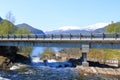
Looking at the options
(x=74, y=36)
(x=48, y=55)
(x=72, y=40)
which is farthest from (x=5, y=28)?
(x=72, y=40)

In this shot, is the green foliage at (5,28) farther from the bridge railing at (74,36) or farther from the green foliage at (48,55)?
the bridge railing at (74,36)

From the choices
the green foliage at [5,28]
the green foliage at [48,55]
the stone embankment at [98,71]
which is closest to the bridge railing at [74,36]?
the stone embankment at [98,71]

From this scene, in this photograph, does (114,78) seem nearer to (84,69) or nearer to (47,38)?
(84,69)

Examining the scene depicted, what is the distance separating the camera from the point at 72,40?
81.0 metres

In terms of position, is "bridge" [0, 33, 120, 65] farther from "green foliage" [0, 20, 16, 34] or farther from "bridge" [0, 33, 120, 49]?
"green foliage" [0, 20, 16, 34]

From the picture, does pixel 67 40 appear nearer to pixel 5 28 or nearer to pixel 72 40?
pixel 72 40

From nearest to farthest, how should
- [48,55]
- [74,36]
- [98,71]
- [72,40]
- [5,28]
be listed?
[98,71] < [72,40] < [74,36] < [48,55] < [5,28]

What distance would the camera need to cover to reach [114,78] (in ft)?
217

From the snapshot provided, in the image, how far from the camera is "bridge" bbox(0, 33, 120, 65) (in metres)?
76.7

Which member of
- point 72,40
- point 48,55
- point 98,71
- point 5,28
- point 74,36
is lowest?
point 98,71

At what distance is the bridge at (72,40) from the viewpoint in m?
76.7

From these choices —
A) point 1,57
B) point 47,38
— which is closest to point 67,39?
point 47,38

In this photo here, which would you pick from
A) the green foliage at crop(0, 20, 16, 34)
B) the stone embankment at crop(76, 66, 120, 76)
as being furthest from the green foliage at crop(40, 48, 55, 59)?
the stone embankment at crop(76, 66, 120, 76)

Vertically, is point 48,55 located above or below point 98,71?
above
